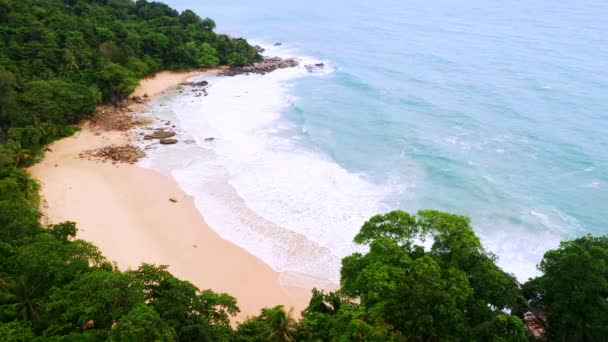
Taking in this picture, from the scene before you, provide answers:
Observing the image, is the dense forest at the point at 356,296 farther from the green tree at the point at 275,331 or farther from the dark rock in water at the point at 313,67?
the dark rock in water at the point at 313,67

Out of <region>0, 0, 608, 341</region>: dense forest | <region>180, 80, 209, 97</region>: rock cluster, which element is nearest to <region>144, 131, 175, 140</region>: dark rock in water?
<region>180, 80, 209, 97</region>: rock cluster

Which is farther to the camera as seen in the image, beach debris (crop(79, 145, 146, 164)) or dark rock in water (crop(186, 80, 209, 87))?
dark rock in water (crop(186, 80, 209, 87))

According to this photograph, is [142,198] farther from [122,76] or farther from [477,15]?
[477,15]

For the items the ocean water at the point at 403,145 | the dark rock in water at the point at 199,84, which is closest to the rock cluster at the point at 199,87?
the dark rock in water at the point at 199,84

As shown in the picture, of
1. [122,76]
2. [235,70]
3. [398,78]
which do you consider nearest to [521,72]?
[398,78]

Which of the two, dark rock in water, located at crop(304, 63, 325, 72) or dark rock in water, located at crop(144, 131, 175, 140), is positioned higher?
dark rock in water, located at crop(304, 63, 325, 72)

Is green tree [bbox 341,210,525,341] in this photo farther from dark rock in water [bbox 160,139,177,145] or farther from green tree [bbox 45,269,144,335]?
dark rock in water [bbox 160,139,177,145]
